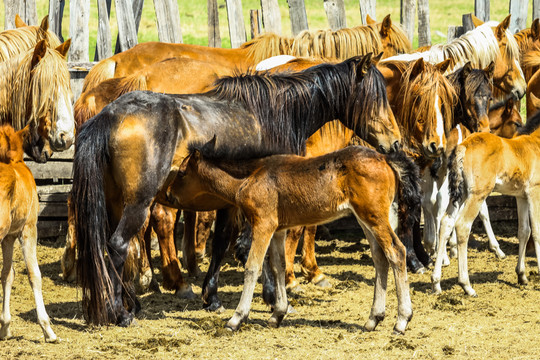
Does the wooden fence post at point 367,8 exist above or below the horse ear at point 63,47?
above

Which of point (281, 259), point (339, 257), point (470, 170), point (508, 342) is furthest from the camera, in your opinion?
point (339, 257)

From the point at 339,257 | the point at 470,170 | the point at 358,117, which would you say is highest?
the point at 358,117

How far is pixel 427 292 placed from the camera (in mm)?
7676

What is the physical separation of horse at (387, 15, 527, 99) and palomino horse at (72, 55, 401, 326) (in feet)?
7.51

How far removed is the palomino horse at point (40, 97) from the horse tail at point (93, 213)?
539 millimetres

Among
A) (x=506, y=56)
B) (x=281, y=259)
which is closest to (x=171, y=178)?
(x=281, y=259)

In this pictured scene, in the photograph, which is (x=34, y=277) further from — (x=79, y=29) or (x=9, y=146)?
(x=79, y=29)

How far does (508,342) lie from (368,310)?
148 cm

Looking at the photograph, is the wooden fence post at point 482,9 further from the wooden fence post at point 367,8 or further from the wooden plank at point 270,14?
the wooden plank at point 270,14

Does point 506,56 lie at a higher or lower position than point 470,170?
higher

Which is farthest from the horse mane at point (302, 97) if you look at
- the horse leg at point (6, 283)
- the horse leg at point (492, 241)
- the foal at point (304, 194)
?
the horse leg at point (492, 241)

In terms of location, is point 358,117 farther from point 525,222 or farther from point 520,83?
point 520,83

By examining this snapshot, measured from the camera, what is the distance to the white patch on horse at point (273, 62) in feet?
29.0

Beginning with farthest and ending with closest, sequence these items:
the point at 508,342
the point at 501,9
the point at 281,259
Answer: the point at 501,9
the point at 281,259
the point at 508,342
